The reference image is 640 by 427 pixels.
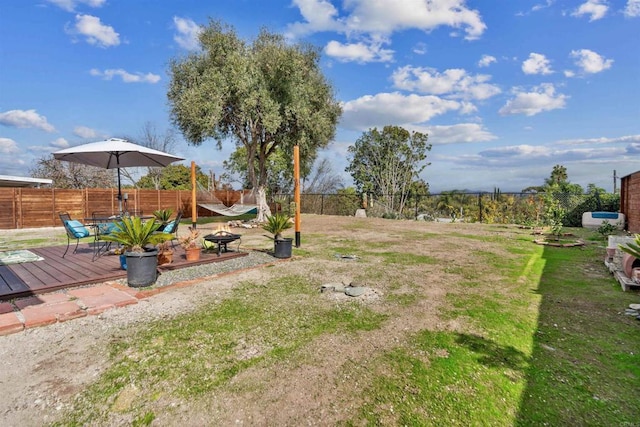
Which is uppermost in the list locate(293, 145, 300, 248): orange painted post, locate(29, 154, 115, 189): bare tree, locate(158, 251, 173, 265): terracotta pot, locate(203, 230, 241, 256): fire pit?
locate(29, 154, 115, 189): bare tree

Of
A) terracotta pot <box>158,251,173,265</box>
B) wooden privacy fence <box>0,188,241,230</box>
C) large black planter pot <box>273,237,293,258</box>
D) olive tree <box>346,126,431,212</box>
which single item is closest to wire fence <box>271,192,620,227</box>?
olive tree <box>346,126,431,212</box>

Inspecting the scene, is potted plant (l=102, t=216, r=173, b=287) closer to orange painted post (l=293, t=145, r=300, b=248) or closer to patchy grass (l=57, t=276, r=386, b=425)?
patchy grass (l=57, t=276, r=386, b=425)

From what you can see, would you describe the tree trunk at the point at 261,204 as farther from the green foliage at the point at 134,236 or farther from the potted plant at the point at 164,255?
the green foliage at the point at 134,236

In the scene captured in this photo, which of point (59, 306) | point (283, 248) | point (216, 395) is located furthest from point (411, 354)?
point (283, 248)

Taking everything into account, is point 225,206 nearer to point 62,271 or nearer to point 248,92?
point 248,92

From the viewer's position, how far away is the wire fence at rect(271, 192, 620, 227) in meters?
11.6

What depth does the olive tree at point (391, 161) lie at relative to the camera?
64.4ft

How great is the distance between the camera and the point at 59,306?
3139 millimetres

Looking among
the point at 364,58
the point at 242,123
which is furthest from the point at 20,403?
the point at 364,58

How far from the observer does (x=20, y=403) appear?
1779 mm

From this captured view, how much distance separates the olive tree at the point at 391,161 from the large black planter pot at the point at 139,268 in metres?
16.6

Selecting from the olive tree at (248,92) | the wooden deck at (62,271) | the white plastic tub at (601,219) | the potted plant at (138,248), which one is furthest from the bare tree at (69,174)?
the white plastic tub at (601,219)

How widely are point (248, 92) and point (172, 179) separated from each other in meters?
15.0

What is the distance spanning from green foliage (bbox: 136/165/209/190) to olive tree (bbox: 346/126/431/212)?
38.7 ft
